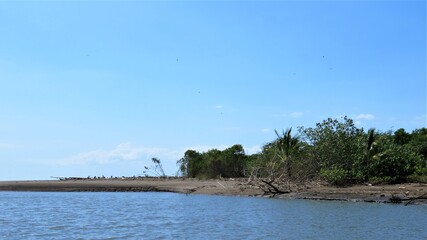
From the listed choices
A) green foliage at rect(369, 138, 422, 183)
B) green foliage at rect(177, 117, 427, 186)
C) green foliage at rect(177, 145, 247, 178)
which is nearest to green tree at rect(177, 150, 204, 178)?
green foliage at rect(177, 145, 247, 178)

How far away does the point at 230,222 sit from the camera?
23.5 metres

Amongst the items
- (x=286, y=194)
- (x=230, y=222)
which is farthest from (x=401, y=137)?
(x=230, y=222)

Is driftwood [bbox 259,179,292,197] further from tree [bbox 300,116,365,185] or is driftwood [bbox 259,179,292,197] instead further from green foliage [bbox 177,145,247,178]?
green foliage [bbox 177,145,247,178]

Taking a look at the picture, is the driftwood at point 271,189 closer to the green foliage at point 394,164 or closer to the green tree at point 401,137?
the green foliage at point 394,164

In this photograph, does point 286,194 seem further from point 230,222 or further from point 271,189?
point 230,222

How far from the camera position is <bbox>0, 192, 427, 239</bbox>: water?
19.3 m

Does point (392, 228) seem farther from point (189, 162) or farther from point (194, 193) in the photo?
point (189, 162)

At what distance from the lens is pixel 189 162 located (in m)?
63.6

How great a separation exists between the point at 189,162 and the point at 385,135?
1126 inches

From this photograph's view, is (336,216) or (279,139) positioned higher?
(279,139)

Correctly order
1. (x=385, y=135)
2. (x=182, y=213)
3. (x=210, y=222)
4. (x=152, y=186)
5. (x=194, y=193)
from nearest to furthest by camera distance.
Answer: (x=210, y=222)
(x=182, y=213)
(x=385, y=135)
(x=194, y=193)
(x=152, y=186)

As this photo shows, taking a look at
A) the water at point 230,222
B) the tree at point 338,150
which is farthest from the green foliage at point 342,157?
the water at point 230,222

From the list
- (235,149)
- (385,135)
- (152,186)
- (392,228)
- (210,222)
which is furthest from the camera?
(235,149)

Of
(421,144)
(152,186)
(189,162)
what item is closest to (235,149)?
(189,162)
